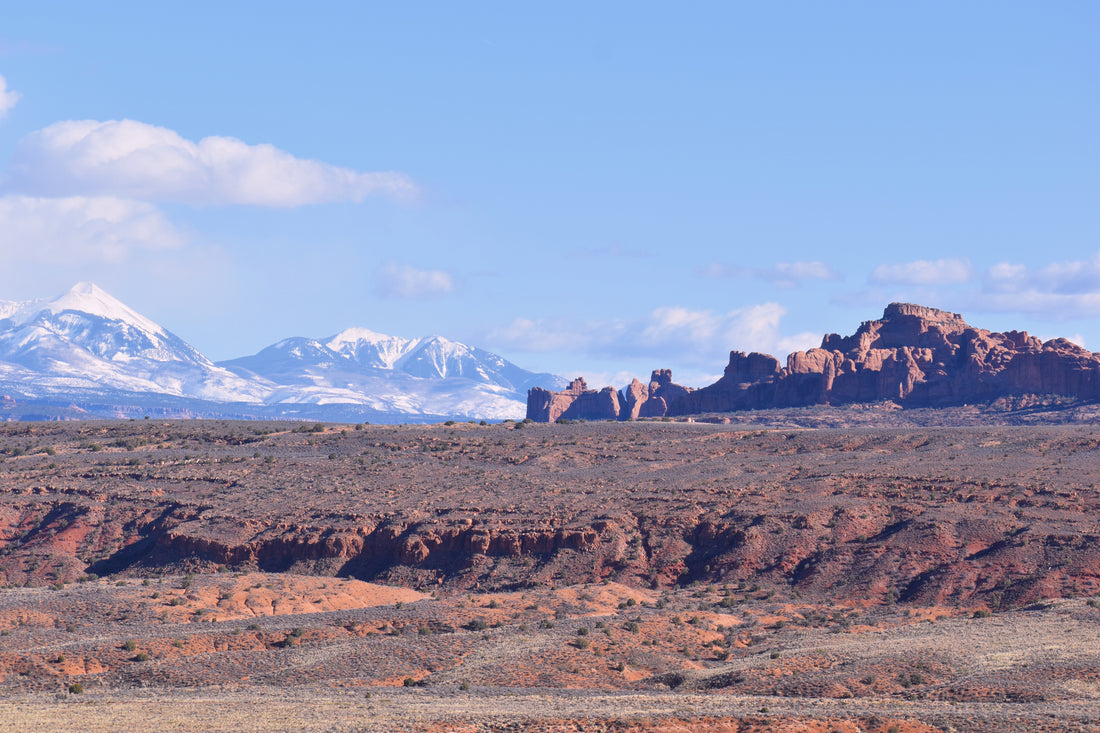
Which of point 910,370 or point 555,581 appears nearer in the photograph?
point 555,581

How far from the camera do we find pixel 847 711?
3703 cm

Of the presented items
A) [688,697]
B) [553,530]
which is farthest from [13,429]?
[688,697]

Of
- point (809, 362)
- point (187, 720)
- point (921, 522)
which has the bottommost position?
point (187, 720)

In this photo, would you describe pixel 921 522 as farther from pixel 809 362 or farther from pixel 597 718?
pixel 809 362

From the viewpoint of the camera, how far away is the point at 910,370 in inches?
6649

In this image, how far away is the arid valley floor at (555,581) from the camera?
39375mm

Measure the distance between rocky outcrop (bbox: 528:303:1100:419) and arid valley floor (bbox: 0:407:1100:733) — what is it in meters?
60.9

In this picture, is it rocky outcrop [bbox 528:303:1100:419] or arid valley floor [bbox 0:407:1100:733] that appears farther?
rocky outcrop [bbox 528:303:1100:419]

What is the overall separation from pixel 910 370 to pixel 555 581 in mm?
114074

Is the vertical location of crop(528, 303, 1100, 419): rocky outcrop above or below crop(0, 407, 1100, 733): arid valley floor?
above

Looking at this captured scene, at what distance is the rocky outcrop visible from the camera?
15575 centimetres

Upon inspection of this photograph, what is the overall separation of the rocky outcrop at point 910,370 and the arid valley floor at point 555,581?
200 feet

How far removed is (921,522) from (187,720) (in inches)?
1684

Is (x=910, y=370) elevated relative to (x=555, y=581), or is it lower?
elevated
